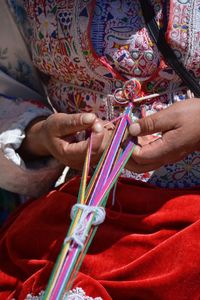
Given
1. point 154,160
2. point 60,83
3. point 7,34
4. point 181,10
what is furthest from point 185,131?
point 7,34

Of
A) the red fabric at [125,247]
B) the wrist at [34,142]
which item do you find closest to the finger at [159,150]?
the red fabric at [125,247]

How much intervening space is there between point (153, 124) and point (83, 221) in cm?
22

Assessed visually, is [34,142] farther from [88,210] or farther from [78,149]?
[88,210]

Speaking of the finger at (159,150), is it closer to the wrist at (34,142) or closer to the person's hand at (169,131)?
the person's hand at (169,131)

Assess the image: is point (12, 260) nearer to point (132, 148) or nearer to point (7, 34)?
point (132, 148)

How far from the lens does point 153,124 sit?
100 centimetres

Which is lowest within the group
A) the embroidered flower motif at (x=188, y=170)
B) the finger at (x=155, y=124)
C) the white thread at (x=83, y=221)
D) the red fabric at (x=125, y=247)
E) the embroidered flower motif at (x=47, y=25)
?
the red fabric at (x=125, y=247)

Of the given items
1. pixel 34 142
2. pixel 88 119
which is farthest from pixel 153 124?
pixel 34 142

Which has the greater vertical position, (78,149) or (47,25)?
(47,25)

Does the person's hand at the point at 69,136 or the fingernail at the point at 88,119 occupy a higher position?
the fingernail at the point at 88,119

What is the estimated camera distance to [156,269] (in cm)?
103

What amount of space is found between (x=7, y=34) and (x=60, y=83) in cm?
19

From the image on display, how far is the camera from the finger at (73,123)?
1022 mm

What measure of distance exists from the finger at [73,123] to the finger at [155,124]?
0.06 meters
